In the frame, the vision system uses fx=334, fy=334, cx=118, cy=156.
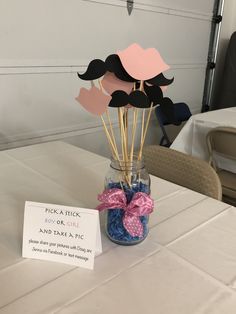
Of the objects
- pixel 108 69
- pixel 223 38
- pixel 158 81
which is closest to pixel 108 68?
pixel 108 69

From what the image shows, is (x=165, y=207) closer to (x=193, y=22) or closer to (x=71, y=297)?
(x=71, y=297)

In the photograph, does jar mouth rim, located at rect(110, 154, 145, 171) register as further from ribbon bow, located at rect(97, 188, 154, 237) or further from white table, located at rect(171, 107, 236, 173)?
white table, located at rect(171, 107, 236, 173)

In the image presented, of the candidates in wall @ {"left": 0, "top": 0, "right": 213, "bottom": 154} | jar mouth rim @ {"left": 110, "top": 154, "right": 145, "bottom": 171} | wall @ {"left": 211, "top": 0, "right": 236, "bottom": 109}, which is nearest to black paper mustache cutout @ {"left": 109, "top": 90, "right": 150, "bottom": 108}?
jar mouth rim @ {"left": 110, "top": 154, "right": 145, "bottom": 171}

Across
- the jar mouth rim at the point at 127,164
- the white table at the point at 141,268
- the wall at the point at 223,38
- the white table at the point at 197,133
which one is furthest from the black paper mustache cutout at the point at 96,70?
the wall at the point at 223,38

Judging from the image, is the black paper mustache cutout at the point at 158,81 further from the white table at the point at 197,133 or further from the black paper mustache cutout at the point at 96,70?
the white table at the point at 197,133

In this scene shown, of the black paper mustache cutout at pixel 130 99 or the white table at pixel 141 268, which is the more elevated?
the black paper mustache cutout at pixel 130 99

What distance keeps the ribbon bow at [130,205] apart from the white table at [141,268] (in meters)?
0.07

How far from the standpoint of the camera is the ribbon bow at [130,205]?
723 millimetres

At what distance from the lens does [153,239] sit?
801 millimetres

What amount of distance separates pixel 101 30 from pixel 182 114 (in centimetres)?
94

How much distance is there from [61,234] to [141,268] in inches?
7.2

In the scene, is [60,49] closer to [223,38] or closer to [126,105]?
[126,105]

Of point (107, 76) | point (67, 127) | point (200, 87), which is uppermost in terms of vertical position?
point (107, 76)

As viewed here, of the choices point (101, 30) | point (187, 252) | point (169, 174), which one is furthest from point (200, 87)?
point (187, 252)
